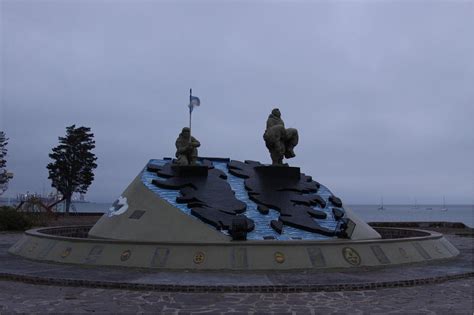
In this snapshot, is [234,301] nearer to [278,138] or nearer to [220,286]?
[220,286]

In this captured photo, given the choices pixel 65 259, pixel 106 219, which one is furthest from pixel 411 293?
pixel 106 219

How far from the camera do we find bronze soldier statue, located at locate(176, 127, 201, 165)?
722 inches

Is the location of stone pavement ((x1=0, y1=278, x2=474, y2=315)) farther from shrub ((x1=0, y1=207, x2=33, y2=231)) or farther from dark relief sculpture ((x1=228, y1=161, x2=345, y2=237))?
shrub ((x1=0, y1=207, x2=33, y2=231))

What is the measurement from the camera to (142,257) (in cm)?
1293

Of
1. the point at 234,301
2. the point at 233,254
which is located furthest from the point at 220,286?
the point at 233,254

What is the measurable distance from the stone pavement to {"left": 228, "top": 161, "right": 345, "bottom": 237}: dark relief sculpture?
452 centimetres

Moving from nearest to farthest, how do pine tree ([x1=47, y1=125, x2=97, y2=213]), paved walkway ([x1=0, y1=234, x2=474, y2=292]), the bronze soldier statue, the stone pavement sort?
1. the stone pavement
2. paved walkway ([x1=0, y1=234, x2=474, y2=292])
3. the bronze soldier statue
4. pine tree ([x1=47, y1=125, x2=97, y2=213])

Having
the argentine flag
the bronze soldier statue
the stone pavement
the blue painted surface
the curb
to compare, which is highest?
the argentine flag

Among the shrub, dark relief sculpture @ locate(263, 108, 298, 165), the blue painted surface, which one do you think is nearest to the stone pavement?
the blue painted surface

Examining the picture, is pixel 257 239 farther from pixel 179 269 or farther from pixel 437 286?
pixel 437 286

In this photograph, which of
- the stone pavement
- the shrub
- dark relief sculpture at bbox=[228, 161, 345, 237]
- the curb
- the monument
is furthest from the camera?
the shrub

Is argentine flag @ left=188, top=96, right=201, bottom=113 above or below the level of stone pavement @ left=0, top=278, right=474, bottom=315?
above

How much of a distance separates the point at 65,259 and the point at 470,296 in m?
9.82

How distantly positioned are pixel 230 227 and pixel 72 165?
126 ft
